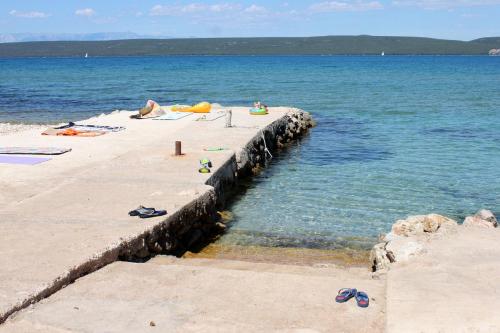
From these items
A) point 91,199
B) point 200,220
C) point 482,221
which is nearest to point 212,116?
point 200,220

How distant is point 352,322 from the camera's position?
7.80 m

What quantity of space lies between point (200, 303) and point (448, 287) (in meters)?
3.46

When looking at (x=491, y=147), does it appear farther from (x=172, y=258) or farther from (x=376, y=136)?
(x=172, y=258)

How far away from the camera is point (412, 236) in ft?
38.1

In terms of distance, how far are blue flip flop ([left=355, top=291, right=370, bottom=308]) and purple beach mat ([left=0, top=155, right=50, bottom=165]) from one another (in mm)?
11443

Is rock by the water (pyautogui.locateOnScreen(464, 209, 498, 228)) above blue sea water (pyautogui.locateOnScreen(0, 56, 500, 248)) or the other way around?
above

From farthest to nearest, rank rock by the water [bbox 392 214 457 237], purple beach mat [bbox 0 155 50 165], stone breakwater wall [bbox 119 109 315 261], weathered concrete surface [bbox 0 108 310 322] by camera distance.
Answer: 1. purple beach mat [bbox 0 155 50 165]
2. rock by the water [bbox 392 214 457 237]
3. stone breakwater wall [bbox 119 109 315 261]
4. weathered concrete surface [bbox 0 108 310 322]

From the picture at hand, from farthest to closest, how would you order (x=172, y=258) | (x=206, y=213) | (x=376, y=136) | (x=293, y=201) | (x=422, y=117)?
(x=422, y=117), (x=376, y=136), (x=293, y=201), (x=206, y=213), (x=172, y=258)

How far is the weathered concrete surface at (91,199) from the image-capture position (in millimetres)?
9219

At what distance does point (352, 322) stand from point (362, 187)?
11.0 metres

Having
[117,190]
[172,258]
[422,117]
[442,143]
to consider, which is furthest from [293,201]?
[422,117]

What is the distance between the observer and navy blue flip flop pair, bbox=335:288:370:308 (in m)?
8.22

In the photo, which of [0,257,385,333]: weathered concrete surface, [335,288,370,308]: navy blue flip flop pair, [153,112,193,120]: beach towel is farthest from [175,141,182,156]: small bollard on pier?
[335,288,370,308]: navy blue flip flop pair

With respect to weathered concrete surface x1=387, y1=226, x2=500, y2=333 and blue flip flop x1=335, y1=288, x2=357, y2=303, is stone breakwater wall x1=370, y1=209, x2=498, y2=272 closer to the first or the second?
weathered concrete surface x1=387, y1=226, x2=500, y2=333
